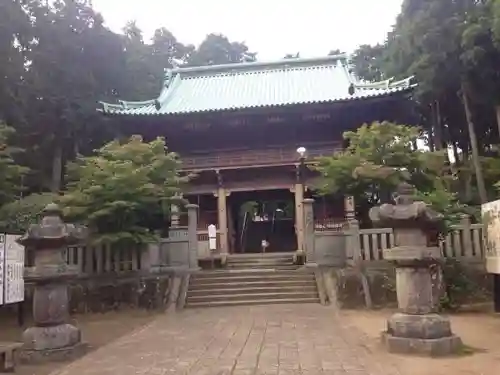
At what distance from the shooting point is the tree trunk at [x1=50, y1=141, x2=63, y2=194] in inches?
871

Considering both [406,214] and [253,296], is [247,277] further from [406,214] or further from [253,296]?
[406,214]

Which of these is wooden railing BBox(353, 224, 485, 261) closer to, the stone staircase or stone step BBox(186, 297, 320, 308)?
stone step BBox(186, 297, 320, 308)

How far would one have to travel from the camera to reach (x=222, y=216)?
18.9 m

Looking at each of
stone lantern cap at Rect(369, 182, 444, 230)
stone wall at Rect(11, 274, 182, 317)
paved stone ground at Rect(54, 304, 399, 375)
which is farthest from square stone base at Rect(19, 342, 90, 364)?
stone wall at Rect(11, 274, 182, 317)

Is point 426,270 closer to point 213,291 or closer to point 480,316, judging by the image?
point 480,316

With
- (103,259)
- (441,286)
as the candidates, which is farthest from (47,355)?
(441,286)

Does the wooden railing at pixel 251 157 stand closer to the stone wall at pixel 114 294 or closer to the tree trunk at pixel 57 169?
the tree trunk at pixel 57 169

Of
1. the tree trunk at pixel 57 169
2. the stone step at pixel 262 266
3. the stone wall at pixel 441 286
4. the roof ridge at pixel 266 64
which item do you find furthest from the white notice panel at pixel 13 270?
the roof ridge at pixel 266 64

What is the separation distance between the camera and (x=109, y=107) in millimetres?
19781

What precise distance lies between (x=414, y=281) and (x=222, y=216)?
12.2 meters

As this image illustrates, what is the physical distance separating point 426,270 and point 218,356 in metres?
3.12

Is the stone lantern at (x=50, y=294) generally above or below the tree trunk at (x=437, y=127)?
below

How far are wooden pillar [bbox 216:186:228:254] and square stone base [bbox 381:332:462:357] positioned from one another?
1152cm

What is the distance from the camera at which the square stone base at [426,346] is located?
264 inches
